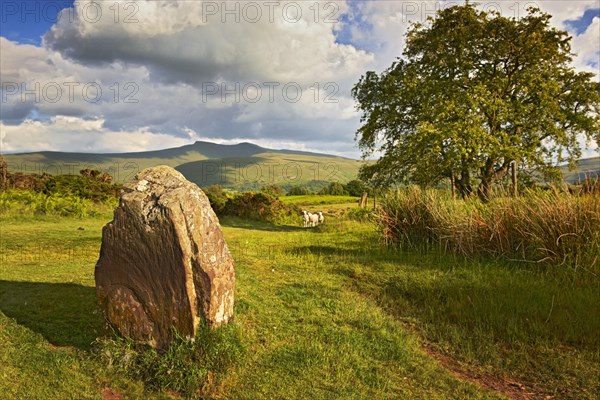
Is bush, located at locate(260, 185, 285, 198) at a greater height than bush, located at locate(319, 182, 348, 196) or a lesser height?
greater

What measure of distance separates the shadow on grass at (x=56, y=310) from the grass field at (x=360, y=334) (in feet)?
0.07

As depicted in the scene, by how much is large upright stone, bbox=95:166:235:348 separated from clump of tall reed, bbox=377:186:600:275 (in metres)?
7.30

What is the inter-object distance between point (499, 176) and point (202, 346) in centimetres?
2064

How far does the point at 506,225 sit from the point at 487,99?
11.7m

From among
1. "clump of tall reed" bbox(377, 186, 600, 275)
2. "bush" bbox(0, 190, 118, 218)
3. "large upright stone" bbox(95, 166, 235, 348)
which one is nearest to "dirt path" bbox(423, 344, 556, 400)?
"large upright stone" bbox(95, 166, 235, 348)

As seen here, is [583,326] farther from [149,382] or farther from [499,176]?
[499,176]

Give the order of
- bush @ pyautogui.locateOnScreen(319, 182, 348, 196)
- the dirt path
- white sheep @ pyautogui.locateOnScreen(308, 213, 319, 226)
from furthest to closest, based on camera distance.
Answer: bush @ pyautogui.locateOnScreen(319, 182, 348, 196)
white sheep @ pyautogui.locateOnScreen(308, 213, 319, 226)
the dirt path

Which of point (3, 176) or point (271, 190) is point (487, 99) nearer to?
point (3, 176)

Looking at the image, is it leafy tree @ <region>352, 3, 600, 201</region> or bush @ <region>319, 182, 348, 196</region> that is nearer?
leafy tree @ <region>352, 3, 600, 201</region>

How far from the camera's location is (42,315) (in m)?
6.90

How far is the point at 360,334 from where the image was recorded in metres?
6.54

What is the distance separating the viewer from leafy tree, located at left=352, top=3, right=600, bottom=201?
20047 millimetres

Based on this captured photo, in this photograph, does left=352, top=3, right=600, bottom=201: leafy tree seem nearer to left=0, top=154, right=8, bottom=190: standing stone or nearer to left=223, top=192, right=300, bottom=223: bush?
left=223, top=192, right=300, bottom=223: bush

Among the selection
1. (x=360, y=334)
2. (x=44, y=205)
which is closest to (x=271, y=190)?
(x=44, y=205)
